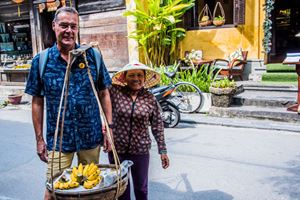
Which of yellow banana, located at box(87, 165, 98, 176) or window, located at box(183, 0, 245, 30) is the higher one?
window, located at box(183, 0, 245, 30)

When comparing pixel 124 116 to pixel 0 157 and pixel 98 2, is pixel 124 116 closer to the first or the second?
pixel 0 157

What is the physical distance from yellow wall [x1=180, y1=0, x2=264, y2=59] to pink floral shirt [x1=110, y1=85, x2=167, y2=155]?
8.27m

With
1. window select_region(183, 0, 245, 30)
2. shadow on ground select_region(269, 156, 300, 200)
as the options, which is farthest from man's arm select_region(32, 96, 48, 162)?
window select_region(183, 0, 245, 30)

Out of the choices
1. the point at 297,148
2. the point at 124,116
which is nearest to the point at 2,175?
the point at 124,116

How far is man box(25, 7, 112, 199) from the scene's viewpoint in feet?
8.71

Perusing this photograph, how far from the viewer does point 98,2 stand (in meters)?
12.4

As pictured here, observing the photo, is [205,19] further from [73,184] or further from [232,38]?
[73,184]

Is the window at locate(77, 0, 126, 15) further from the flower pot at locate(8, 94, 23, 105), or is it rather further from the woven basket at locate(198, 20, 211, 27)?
the flower pot at locate(8, 94, 23, 105)

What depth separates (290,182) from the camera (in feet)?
14.5

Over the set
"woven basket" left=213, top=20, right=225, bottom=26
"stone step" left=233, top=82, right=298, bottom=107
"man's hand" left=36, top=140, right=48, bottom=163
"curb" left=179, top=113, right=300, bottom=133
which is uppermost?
"woven basket" left=213, top=20, right=225, bottom=26

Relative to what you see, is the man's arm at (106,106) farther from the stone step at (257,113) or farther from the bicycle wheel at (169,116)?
the stone step at (257,113)

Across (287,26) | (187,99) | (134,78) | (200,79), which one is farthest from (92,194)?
(287,26)

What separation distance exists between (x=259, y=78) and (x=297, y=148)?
15.5ft

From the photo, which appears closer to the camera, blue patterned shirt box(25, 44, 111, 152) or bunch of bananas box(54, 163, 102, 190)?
bunch of bananas box(54, 163, 102, 190)
